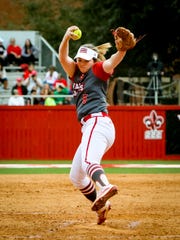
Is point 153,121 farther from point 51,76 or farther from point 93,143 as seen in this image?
point 93,143

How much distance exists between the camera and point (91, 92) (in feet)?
32.1

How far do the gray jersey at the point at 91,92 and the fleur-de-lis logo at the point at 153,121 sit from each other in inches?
521

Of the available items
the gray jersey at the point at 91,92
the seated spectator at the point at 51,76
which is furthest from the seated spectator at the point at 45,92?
the gray jersey at the point at 91,92

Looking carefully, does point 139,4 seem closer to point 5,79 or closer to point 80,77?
point 5,79

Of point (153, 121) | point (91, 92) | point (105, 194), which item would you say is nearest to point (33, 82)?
point (153, 121)

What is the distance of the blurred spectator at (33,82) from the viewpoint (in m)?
25.5

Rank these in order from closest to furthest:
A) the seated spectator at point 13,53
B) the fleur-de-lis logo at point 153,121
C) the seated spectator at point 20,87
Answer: the fleur-de-lis logo at point 153,121 < the seated spectator at point 20,87 < the seated spectator at point 13,53

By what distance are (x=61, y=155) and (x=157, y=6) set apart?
1018 centimetres

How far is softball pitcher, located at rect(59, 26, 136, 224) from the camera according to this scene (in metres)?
9.47

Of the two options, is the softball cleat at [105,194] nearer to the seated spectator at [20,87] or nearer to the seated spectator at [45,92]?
the seated spectator at [45,92]

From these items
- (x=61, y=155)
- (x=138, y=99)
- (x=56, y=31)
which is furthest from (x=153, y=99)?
(x=56, y=31)

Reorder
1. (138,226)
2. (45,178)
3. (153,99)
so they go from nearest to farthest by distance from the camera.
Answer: (138,226) → (45,178) → (153,99)

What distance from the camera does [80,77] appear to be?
996cm

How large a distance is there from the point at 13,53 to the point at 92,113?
18257mm
